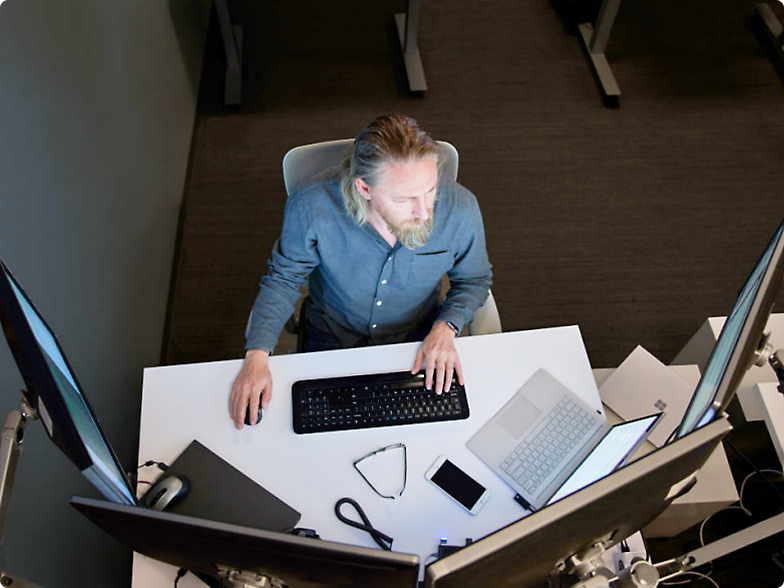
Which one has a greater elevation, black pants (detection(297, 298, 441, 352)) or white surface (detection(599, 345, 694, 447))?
white surface (detection(599, 345, 694, 447))

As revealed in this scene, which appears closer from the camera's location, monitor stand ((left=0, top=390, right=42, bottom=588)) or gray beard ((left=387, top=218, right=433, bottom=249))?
monitor stand ((left=0, top=390, right=42, bottom=588))

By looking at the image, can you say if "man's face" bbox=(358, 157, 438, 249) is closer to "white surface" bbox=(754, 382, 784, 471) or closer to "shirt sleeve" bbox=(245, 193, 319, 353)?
"shirt sleeve" bbox=(245, 193, 319, 353)

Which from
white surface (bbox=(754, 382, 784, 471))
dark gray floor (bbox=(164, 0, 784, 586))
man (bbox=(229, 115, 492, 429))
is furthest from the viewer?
dark gray floor (bbox=(164, 0, 784, 586))

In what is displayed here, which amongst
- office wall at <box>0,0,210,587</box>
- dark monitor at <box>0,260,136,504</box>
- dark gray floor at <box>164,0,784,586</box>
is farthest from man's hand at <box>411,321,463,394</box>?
dark gray floor at <box>164,0,784,586</box>

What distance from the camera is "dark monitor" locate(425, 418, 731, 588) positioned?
735 millimetres

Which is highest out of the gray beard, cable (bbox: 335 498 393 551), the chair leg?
the gray beard

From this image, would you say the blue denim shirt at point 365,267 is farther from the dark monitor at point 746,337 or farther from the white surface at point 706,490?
the dark monitor at point 746,337

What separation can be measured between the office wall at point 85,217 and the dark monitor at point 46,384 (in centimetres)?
50

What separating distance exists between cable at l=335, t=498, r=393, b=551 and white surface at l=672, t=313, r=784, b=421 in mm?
977

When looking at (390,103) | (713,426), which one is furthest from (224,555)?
(390,103)

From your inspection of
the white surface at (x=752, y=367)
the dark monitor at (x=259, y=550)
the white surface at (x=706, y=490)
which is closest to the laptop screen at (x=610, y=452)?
the white surface at (x=706, y=490)

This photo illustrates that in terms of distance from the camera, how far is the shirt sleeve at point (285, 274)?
1.46 metres

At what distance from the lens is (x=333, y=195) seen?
4.72 feet

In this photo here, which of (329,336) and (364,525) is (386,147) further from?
(364,525)
